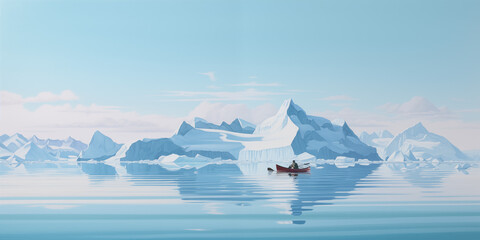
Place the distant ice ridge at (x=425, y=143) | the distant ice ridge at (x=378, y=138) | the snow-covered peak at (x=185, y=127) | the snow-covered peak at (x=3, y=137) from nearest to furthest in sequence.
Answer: the snow-covered peak at (x=3, y=137) < the distant ice ridge at (x=425, y=143) < the distant ice ridge at (x=378, y=138) < the snow-covered peak at (x=185, y=127)

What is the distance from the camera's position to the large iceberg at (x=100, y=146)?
42.0ft

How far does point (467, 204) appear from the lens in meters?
7.05

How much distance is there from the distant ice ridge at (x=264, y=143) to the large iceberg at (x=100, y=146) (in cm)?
46

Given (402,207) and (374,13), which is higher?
(374,13)

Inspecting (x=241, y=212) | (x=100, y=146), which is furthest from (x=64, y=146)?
(x=241, y=212)

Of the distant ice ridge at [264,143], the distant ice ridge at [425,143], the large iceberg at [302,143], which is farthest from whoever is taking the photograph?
the large iceberg at [302,143]

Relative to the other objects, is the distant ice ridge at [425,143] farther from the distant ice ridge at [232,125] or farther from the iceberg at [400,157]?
the distant ice ridge at [232,125]

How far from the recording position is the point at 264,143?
54.3 feet

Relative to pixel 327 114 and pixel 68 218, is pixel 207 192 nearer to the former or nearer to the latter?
pixel 68 218

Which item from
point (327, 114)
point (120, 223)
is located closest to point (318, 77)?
point (327, 114)

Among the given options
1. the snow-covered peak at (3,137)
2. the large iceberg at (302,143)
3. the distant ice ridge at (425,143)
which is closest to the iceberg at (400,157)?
the large iceberg at (302,143)

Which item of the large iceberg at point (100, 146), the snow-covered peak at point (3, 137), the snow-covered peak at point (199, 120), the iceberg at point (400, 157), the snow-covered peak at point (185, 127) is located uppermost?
the snow-covered peak at point (199, 120)

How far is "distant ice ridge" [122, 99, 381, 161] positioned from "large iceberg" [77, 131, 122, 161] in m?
0.46

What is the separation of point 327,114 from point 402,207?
473cm
